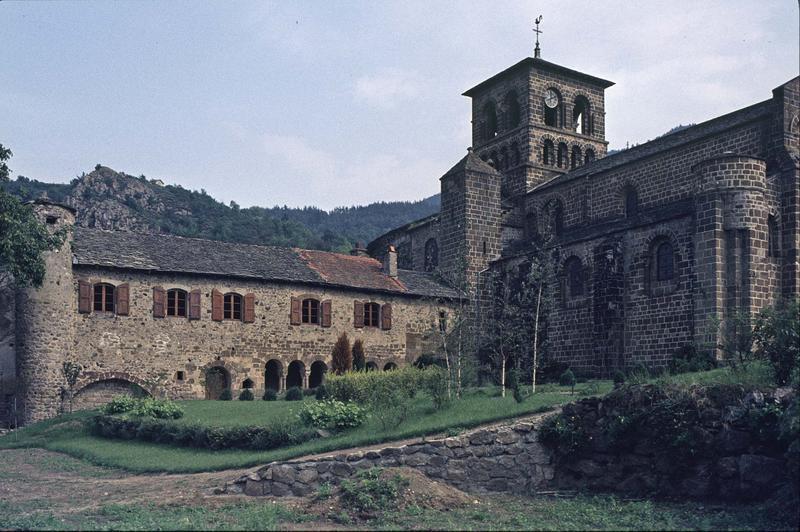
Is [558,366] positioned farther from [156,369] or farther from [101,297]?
[101,297]

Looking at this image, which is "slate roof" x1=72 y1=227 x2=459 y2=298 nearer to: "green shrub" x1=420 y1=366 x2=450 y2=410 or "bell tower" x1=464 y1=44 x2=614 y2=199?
"bell tower" x1=464 y1=44 x2=614 y2=199

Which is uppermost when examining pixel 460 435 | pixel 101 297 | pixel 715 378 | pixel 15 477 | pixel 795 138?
pixel 795 138

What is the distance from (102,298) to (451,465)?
20069 mm

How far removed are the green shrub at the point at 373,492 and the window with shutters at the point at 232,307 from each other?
1988 centimetres

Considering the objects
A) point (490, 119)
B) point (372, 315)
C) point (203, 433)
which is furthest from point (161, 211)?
point (203, 433)

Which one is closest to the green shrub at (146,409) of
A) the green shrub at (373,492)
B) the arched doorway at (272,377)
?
the arched doorway at (272,377)

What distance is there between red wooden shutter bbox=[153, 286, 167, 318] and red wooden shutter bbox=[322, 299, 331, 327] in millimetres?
7346

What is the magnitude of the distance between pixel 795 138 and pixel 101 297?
28.2 m

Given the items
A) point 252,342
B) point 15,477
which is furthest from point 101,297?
point 15,477

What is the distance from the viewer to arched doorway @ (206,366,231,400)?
34344 millimetres

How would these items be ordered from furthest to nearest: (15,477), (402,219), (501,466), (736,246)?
(402,219) < (736,246) < (15,477) < (501,466)

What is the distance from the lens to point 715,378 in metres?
18.6

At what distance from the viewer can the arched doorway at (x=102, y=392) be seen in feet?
A: 103

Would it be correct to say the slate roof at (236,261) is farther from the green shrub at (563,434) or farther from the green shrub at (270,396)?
the green shrub at (563,434)
